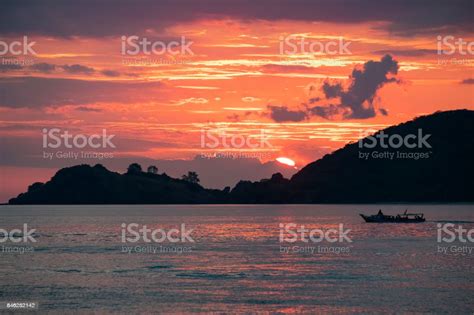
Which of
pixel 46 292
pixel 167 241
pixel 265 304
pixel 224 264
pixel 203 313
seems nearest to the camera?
pixel 203 313

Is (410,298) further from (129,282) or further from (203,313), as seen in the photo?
(129,282)

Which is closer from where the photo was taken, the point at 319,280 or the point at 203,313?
the point at 203,313

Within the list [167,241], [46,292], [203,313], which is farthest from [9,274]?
[167,241]

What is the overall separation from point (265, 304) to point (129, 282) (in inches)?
871

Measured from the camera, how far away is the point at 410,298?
247ft

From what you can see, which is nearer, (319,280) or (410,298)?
(410,298)

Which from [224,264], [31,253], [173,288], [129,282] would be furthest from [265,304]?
[31,253]

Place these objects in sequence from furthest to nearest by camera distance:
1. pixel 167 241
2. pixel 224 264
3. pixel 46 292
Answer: pixel 167 241 → pixel 224 264 → pixel 46 292

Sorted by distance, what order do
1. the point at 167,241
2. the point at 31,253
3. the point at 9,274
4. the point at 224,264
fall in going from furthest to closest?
the point at 167,241 → the point at 31,253 → the point at 224,264 → the point at 9,274

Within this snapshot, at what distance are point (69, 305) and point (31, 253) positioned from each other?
5666 centimetres

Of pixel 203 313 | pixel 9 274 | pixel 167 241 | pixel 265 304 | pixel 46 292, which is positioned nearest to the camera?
pixel 203 313

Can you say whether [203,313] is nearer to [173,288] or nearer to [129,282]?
[173,288]

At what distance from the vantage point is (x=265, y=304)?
235ft

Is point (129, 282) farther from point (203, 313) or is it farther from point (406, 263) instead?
point (406, 263)
